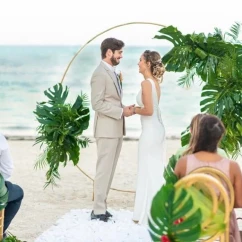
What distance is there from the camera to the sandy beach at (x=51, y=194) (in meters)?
6.45

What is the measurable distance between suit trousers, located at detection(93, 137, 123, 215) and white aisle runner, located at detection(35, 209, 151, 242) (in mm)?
165

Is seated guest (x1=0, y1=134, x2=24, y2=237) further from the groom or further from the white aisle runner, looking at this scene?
the groom

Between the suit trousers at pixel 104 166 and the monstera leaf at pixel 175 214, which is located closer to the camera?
the monstera leaf at pixel 175 214

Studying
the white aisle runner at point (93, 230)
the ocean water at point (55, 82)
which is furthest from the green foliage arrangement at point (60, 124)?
the ocean water at point (55, 82)

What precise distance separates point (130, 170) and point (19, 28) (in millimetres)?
22840

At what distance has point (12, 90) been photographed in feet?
89.9

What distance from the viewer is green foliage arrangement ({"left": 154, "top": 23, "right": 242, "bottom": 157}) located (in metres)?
5.33

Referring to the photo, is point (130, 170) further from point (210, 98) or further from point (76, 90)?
point (76, 90)

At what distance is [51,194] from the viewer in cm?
820

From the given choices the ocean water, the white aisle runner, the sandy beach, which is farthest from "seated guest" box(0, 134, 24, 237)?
the ocean water

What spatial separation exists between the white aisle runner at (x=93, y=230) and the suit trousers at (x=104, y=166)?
0.17 m

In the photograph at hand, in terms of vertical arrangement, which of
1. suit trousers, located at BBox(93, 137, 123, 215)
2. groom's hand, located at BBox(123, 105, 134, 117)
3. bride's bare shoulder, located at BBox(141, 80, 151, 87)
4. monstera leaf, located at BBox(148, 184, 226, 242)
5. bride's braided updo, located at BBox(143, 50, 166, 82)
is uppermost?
bride's braided updo, located at BBox(143, 50, 166, 82)

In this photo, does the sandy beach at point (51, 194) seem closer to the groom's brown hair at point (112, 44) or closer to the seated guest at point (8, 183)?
the seated guest at point (8, 183)

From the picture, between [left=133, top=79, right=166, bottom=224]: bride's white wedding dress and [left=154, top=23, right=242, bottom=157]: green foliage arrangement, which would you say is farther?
[left=133, top=79, right=166, bottom=224]: bride's white wedding dress
